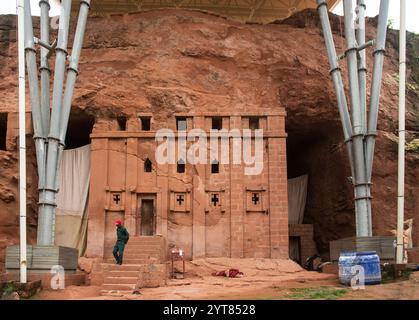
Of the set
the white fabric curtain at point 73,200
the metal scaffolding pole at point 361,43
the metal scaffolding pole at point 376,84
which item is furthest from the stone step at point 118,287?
the metal scaffolding pole at point 361,43

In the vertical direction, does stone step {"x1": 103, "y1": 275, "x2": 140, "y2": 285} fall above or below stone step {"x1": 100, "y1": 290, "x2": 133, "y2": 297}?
above

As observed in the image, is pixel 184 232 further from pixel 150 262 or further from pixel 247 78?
pixel 247 78

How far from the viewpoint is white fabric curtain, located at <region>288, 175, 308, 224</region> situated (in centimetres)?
2847

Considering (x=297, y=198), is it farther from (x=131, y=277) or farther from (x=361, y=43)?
(x=131, y=277)

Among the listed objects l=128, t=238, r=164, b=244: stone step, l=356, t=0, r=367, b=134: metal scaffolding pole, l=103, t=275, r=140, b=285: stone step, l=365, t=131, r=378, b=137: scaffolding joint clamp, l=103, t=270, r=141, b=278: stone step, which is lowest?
l=103, t=275, r=140, b=285: stone step

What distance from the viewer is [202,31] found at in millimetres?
27297

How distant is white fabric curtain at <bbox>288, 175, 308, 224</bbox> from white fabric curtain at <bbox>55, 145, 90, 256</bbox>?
1124 centimetres

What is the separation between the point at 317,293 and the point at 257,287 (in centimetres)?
292

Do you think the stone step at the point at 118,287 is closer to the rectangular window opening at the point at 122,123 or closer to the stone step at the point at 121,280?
the stone step at the point at 121,280

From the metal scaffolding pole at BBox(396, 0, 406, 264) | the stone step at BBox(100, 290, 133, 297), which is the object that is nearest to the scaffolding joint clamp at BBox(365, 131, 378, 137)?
the metal scaffolding pole at BBox(396, 0, 406, 264)

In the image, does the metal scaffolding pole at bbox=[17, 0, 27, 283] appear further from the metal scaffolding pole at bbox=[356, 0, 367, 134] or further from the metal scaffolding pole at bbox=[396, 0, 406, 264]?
the metal scaffolding pole at bbox=[356, 0, 367, 134]

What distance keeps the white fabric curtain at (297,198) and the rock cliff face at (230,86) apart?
0.64m

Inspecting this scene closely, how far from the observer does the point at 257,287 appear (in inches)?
666
